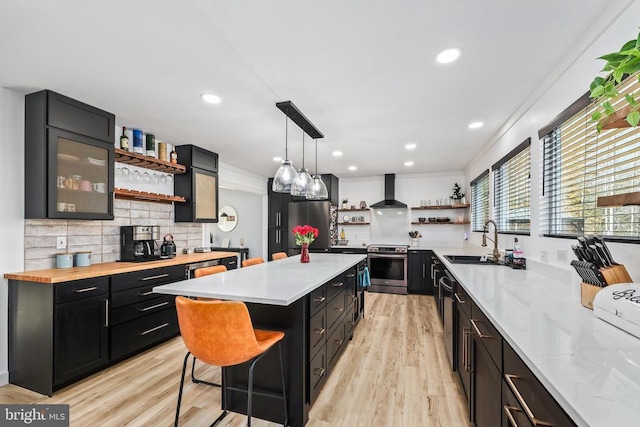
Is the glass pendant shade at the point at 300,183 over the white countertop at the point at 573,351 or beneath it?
over

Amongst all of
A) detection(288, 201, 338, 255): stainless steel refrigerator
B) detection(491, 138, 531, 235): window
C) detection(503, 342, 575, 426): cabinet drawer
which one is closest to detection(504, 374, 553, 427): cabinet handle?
detection(503, 342, 575, 426): cabinet drawer

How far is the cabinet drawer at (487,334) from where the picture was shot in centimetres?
123

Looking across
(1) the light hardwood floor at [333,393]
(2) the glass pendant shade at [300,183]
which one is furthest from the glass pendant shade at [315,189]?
(1) the light hardwood floor at [333,393]

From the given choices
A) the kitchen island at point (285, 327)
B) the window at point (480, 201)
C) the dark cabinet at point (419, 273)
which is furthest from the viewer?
the dark cabinet at point (419, 273)

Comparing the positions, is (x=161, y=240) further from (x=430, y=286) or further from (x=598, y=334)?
(x=430, y=286)

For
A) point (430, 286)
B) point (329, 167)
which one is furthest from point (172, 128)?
point (430, 286)

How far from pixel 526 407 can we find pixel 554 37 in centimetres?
202

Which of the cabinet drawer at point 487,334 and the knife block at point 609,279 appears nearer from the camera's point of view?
the cabinet drawer at point 487,334

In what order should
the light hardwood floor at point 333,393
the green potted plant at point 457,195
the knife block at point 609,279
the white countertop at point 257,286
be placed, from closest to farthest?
the knife block at point 609,279 < the white countertop at point 257,286 < the light hardwood floor at point 333,393 < the green potted plant at point 457,195

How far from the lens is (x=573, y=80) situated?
194cm

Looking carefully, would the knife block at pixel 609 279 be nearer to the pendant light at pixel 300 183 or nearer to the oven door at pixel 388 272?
the pendant light at pixel 300 183

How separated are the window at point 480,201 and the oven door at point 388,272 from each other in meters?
1.40

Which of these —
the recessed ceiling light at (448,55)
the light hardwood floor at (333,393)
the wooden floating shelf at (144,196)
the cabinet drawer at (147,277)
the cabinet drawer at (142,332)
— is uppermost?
the recessed ceiling light at (448,55)

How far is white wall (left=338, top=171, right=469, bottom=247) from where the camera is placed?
6141mm
